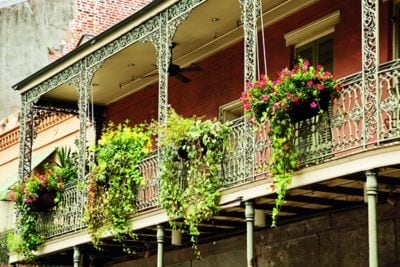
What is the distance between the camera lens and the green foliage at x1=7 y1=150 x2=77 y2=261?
21547 mm

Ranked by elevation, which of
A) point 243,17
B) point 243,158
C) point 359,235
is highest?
point 243,17

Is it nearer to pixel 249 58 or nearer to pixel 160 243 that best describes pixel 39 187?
pixel 160 243

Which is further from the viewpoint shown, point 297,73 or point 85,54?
point 85,54

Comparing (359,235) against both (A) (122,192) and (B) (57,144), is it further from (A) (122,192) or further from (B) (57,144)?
(B) (57,144)

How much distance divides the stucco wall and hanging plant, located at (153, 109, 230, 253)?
15.7 metres

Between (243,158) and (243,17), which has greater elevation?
(243,17)

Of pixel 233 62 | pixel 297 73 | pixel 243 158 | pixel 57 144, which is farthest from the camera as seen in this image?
pixel 57 144

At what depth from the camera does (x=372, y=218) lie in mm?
13430

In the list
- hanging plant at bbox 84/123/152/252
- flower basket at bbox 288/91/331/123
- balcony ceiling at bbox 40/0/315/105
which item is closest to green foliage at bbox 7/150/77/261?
hanging plant at bbox 84/123/152/252

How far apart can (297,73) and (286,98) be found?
37 centimetres

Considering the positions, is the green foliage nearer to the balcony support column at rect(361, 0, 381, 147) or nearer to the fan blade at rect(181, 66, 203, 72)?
the fan blade at rect(181, 66, 203, 72)

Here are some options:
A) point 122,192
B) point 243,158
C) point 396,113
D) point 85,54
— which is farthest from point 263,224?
point 85,54

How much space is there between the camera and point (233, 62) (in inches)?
800

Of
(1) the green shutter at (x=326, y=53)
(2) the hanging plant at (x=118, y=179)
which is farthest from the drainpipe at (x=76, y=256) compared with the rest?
(1) the green shutter at (x=326, y=53)
